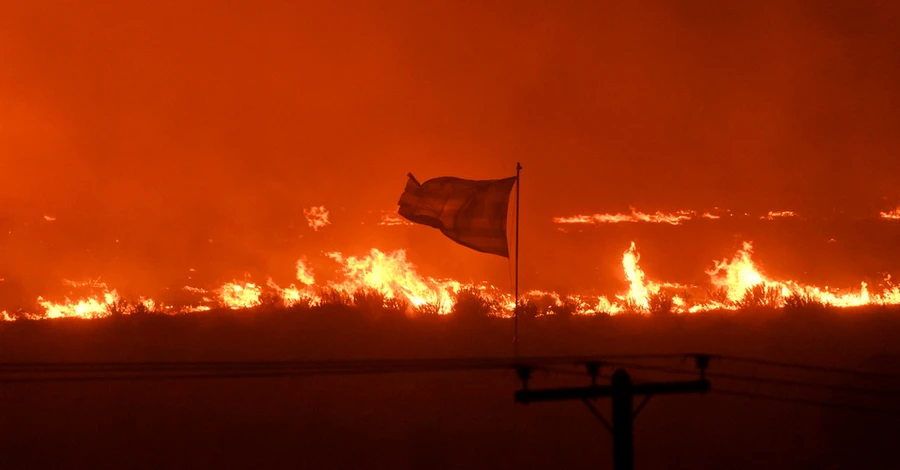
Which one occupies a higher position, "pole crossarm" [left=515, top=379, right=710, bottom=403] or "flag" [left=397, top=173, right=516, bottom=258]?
"flag" [left=397, top=173, right=516, bottom=258]

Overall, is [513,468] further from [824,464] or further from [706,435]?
[824,464]

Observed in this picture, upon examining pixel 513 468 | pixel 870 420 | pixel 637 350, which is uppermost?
pixel 637 350

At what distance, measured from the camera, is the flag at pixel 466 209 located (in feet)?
86.8

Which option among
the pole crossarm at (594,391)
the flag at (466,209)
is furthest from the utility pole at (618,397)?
the flag at (466,209)

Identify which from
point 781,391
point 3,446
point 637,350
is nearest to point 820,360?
point 781,391

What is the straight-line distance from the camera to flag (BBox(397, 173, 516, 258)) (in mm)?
26453

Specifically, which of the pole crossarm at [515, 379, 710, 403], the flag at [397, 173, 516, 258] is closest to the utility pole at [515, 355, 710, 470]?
the pole crossarm at [515, 379, 710, 403]

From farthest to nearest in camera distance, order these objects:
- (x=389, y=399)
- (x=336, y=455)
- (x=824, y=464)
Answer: (x=389, y=399), (x=336, y=455), (x=824, y=464)

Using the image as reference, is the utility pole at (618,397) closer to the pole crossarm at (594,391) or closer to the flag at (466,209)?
the pole crossarm at (594,391)

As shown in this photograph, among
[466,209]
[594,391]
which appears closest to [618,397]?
[594,391]

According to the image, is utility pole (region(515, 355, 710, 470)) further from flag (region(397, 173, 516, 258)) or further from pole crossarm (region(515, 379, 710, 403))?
flag (region(397, 173, 516, 258))

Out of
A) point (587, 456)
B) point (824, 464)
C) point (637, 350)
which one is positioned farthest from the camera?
point (587, 456)

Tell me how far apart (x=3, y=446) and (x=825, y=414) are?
92504 mm

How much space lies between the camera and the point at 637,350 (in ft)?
289
